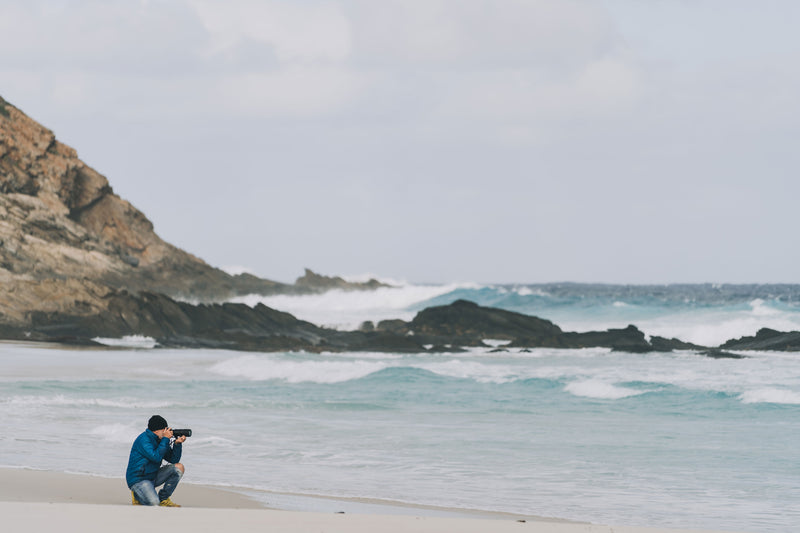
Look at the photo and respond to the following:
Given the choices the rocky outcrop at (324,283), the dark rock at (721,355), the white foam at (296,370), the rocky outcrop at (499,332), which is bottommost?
the white foam at (296,370)

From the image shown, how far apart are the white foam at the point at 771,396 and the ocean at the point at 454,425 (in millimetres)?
48

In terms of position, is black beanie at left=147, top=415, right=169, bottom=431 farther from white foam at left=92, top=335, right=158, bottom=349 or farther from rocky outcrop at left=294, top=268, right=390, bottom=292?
rocky outcrop at left=294, top=268, right=390, bottom=292

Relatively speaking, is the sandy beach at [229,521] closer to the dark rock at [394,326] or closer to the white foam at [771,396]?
the white foam at [771,396]

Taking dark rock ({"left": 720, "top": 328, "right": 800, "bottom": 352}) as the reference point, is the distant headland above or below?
above

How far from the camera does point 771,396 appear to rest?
60.1 ft

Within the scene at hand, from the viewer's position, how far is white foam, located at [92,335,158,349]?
30.3 meters

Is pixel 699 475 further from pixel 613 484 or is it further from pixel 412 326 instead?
pixel 412 326

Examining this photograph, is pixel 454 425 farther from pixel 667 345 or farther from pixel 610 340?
pixel 610 340

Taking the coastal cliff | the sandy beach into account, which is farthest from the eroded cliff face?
the sandy beach

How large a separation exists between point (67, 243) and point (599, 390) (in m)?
31.3

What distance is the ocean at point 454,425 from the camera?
9.71m

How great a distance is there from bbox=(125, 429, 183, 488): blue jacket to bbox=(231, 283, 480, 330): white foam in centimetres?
5211

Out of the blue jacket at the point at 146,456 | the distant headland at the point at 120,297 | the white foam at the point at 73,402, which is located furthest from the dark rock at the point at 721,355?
the blue jacket at the point at 146,456

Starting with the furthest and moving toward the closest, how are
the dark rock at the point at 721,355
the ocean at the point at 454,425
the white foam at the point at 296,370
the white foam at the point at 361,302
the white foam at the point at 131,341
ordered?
the white foam at the point at 361,302 → the white foam at the point at 131,341 → the dark rock at the point at 721,355 → the white foam at the point at 296,370 → the ocean at the point at 454,425
